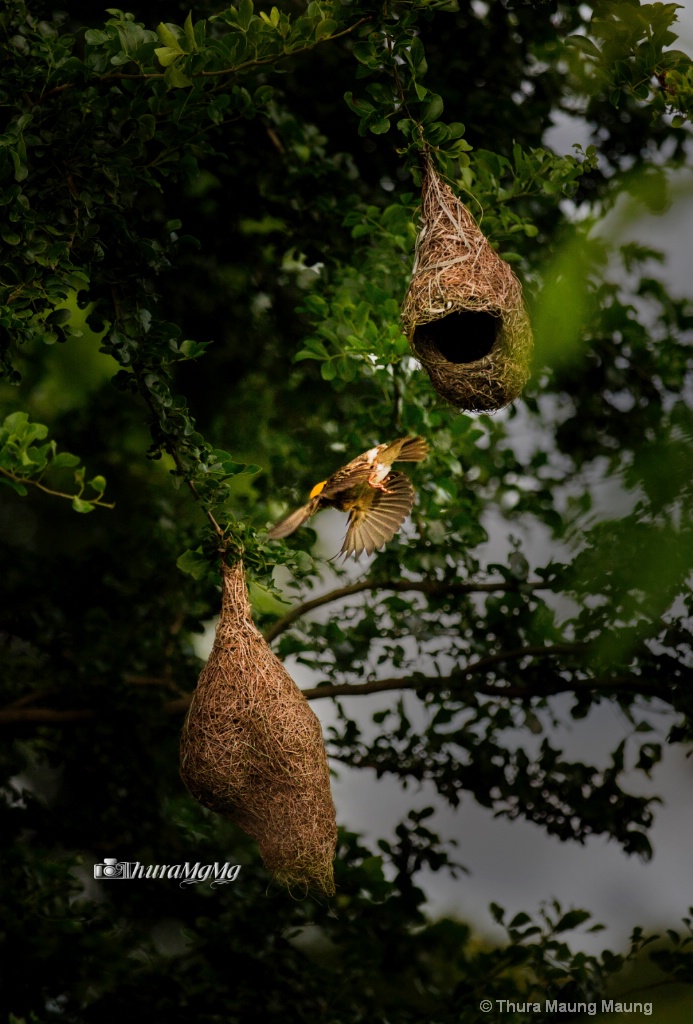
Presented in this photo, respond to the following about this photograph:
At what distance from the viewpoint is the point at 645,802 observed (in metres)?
3.02

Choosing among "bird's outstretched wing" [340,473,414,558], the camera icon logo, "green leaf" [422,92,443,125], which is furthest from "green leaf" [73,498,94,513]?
the camera icon logo

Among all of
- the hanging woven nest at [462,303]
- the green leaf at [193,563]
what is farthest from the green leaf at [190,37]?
the green leaf at [193,563]

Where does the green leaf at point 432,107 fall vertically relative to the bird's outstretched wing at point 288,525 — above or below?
above

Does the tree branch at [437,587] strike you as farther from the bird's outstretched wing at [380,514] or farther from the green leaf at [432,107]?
the green leaf at [432,107]

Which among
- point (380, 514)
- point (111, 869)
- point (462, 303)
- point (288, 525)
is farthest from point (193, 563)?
point (111, 869)

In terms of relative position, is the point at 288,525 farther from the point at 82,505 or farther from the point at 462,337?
the point at 462,337

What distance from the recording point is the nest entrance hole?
2029mm

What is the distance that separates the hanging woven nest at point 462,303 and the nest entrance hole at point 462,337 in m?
0.01

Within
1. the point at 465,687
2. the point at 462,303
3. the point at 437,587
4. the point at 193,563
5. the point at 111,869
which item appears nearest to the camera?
the point at 462,303

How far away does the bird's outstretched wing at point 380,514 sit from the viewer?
201 cm

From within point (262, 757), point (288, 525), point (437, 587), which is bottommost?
point (262, 757)

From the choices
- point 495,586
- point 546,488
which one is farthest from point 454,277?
point 546,488

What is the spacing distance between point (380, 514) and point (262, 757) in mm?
514

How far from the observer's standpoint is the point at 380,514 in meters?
2.03
